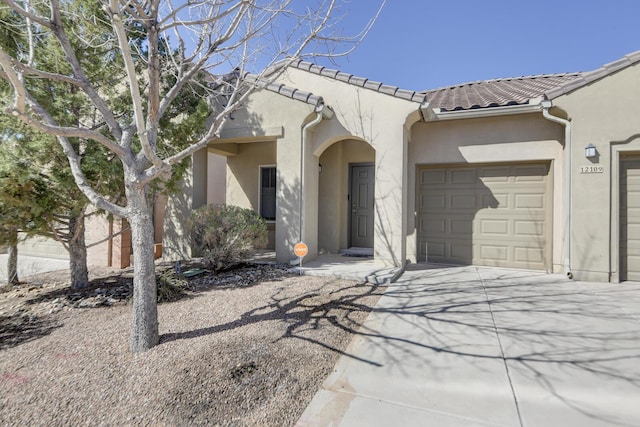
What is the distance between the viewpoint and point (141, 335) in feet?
11.1

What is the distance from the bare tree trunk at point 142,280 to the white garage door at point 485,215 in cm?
664

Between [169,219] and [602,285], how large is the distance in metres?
10.0

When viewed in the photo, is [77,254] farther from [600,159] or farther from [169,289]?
[600,159]

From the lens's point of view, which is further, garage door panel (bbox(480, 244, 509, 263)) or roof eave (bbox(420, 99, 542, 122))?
garage door panel (bbox(480, 244, 509, 263))

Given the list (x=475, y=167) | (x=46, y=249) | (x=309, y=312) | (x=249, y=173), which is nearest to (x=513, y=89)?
(x=475, y=167)

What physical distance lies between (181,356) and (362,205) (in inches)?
→ 278

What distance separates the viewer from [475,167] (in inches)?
308

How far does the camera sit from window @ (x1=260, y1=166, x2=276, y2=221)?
33.8 feet

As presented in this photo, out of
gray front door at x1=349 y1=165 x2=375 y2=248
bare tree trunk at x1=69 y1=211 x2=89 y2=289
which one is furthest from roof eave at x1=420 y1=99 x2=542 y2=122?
bare tree trunk at x1=69 y1=211 x2=89 y2=289

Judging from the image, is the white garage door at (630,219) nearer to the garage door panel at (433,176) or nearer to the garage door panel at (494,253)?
the garage door panel at (494,253)

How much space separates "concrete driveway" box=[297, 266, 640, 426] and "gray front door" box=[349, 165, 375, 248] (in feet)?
13.4

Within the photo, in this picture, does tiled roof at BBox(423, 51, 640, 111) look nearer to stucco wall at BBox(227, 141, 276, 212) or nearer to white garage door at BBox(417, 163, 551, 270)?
white garage door at BBox(417, 163, 551, 270)

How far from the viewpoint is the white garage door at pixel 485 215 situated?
7305 millimetres

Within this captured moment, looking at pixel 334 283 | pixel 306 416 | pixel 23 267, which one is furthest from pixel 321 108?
pixel 23 267
